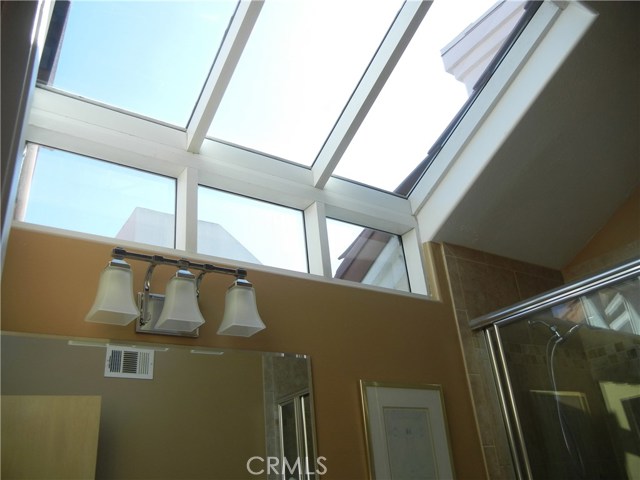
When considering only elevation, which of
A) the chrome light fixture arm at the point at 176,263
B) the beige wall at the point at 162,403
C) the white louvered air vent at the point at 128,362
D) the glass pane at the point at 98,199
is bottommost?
the beige wall at the point at 162,403

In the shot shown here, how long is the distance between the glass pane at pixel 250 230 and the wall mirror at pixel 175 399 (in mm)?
441

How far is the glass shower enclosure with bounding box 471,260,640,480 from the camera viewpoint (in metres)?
2.04

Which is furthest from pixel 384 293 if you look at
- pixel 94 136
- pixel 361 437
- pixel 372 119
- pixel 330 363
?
pixel 94 136

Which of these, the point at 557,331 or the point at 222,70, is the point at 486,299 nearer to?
the point at 557,331

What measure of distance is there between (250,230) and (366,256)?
0.58m

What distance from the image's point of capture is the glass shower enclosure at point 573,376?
6.70 ft

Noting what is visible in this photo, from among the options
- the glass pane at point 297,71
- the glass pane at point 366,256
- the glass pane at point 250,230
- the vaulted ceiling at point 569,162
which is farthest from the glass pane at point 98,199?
the vaulted ceiling at point 569,162

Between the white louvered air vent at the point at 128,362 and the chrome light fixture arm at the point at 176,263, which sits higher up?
the chrome light fixture arm at the point at 176,263

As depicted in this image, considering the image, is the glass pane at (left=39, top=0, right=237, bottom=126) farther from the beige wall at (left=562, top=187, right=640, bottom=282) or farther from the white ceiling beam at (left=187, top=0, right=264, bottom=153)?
the beige wall at (left=562, top=187, right=640, bottom=282)

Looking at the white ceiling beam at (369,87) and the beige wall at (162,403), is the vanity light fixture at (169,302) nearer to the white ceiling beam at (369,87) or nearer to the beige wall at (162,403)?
the beige wall at (162,403)

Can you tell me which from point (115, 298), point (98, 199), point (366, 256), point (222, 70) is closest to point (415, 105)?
point (366, 256)

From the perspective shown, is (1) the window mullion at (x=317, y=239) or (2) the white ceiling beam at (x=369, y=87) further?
(1) the window mullion at (x=317, y=239)

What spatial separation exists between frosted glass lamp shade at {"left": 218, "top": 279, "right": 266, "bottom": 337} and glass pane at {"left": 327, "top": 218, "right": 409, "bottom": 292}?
23.1 inches

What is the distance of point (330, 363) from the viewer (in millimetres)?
1947
